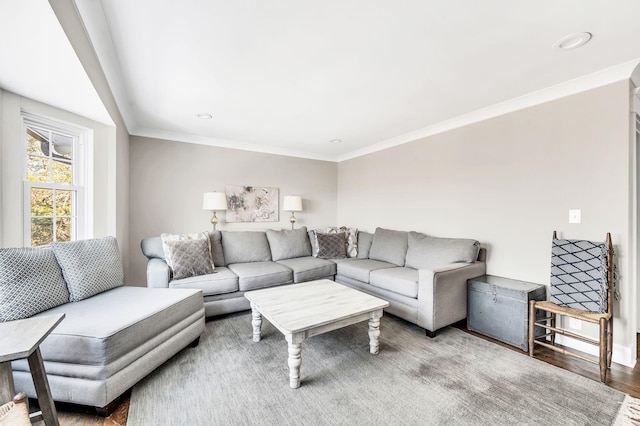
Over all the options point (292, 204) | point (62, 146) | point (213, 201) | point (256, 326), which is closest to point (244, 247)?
point (213, 201)

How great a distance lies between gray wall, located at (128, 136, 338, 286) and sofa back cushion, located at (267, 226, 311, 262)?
0.51 m

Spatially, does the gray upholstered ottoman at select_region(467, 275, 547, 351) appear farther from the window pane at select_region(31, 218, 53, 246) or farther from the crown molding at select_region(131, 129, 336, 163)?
the window pane at select_region(31, 218, 53, 246)

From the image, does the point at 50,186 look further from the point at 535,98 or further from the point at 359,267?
the point at 535,98

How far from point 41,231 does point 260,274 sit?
1.95m

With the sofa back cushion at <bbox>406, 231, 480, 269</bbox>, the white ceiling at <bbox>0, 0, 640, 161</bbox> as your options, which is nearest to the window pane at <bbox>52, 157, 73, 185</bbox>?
the white ceiling at <bbox>0, 0, 640, 161</bbox>

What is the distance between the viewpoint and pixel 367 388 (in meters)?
1.77

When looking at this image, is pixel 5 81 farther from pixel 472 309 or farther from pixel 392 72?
pixel 472 309

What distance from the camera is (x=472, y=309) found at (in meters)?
2.65

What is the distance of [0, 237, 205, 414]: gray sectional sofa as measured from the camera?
1.50 meters

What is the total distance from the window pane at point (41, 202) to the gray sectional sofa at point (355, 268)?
98 centimetres

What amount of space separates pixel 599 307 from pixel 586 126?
1492mm

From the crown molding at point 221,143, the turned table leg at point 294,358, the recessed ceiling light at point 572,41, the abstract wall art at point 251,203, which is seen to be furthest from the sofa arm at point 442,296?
the crown molding at point 221,143

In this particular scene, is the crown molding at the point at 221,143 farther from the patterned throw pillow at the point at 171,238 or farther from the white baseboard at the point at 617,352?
the white baseboard at the point at 617,352

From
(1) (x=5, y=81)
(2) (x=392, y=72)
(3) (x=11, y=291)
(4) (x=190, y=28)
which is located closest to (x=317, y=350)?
(3) (x=11, y=291)
